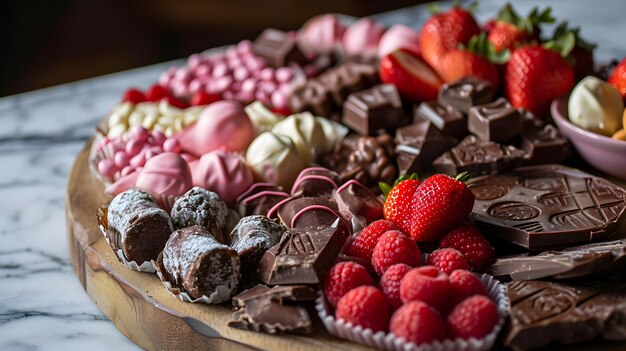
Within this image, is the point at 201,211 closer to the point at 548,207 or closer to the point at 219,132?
the point at 219,132

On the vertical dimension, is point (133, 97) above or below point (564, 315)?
above

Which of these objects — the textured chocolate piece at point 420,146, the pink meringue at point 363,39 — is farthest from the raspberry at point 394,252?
the pink meringue at point 363,39

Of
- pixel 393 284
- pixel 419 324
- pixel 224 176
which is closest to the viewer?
pixel 419 324

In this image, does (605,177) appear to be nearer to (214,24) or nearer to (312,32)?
(312,32)

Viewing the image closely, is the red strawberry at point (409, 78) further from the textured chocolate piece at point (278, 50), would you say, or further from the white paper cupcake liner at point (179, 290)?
A: the white paper cupcake liner at point (179, 290)

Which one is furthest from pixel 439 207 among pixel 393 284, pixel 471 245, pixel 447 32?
pixel 447 32

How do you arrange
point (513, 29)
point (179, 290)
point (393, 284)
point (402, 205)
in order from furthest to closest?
point (513, 29)
point (402, 205)
point (179, 290)
point (393, 284)
